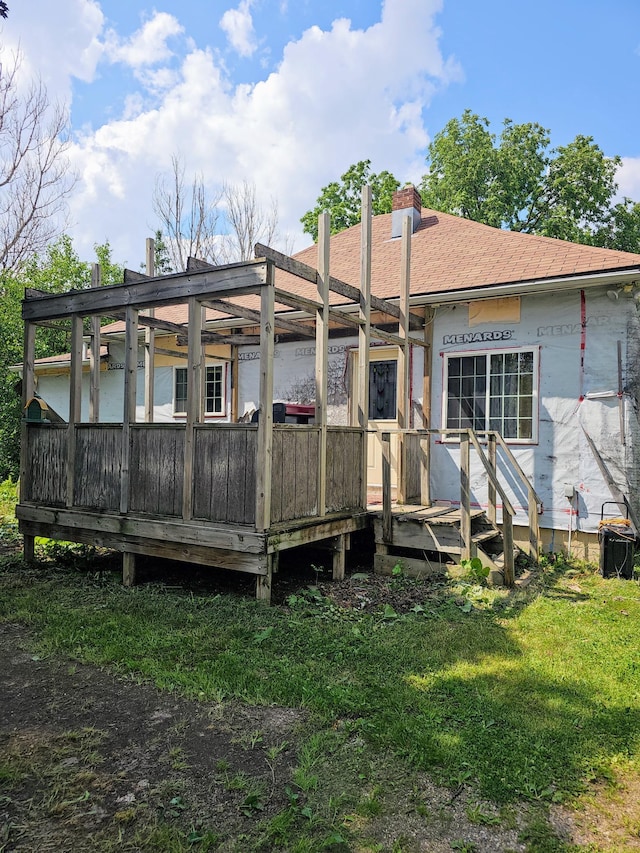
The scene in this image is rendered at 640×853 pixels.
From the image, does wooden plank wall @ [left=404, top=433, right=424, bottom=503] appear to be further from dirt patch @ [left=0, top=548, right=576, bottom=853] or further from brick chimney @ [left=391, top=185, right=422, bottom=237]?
brick chimney @ [left=391, top=185, right=422, bottom=237]

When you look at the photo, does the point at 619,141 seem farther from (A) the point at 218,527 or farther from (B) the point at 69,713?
(B) the point at 69,713

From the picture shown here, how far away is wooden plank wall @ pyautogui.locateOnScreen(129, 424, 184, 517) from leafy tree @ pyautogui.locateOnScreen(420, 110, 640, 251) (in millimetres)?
22563

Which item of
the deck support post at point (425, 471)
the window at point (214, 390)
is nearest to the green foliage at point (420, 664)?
the deck support post at point (425, 471)

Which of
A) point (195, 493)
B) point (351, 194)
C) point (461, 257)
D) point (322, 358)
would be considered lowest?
point (195, 493)

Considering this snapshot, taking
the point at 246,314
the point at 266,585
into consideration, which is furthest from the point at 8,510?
the point at 266,585

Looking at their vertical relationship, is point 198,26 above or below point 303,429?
above

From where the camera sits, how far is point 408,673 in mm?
4070

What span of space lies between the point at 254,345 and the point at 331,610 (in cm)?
594

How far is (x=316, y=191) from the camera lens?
25.2m

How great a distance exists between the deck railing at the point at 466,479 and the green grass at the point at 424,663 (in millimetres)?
863

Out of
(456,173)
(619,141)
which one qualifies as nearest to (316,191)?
(456,173)

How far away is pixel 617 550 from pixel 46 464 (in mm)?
7174

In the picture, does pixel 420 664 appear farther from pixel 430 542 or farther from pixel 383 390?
pixel 383 390

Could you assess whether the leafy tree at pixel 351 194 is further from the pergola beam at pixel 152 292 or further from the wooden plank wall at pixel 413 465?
the pergola beam at pixel 152 292
